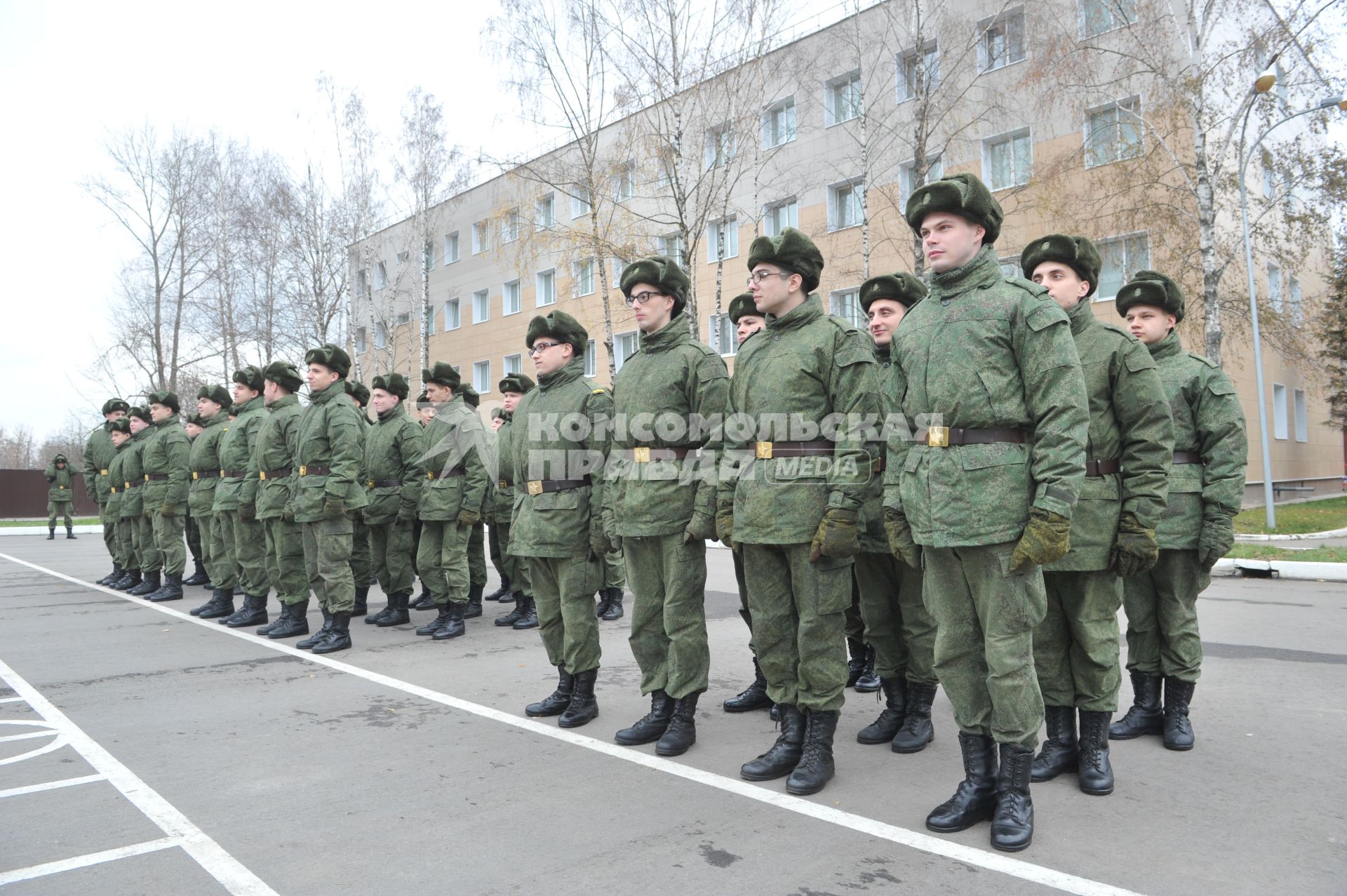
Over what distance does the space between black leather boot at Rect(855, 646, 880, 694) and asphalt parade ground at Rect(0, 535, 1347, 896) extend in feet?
0.82

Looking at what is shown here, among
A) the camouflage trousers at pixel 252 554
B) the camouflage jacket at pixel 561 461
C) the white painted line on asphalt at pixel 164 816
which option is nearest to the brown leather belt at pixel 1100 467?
the camouflage jacket at pixel 561 461

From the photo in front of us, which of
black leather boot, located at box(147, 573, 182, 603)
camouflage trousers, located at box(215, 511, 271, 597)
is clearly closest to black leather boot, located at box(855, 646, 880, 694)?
camouflage trousers, located at box(215, 511, 271, 597)

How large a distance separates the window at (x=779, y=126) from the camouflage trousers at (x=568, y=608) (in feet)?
60.3

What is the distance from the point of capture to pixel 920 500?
3420 millimetres

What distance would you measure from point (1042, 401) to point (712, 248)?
22.5 m

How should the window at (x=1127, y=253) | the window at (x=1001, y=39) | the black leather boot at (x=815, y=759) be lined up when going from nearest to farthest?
the black leather boot at (x=815, y=759) < the window at (x=1127, y=253) < the window at (x=1001, y=39)

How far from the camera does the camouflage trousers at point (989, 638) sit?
320cm

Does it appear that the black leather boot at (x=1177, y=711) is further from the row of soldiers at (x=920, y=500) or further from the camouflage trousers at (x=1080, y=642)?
the camouflage trousers at (x=1080, y=642)

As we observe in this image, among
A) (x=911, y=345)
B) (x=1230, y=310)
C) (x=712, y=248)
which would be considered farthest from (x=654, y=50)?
(x=911, y=345)

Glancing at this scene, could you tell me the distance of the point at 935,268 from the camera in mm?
3477

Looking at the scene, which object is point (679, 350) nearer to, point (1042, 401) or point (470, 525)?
point (1042, 401)

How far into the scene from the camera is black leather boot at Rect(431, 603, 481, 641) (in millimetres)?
7695

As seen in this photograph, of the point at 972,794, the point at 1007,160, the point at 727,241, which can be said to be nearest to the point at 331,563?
the point at 972,794

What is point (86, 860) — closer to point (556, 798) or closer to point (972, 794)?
point (556, 798)
